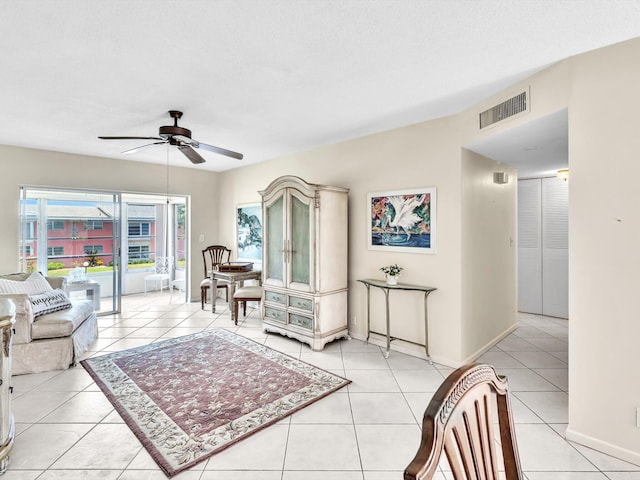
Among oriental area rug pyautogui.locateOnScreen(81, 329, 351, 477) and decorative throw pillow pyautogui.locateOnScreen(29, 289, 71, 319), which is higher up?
decorative throw pillow pyautogui.locateOnScreen(29, 289, 71, 319)

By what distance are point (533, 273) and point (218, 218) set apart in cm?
582

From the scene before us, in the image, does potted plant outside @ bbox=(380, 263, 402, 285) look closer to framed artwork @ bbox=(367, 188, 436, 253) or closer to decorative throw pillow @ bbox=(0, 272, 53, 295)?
framed artwork @ bbox=(367, 188, 436, 253)

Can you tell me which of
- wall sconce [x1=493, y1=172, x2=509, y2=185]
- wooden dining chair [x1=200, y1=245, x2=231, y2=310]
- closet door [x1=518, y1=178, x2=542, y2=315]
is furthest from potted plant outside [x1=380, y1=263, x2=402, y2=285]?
wooden dining chair [x1=200, y1=245, x2=231, y2=310]

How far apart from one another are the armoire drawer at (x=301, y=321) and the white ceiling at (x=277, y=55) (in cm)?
228

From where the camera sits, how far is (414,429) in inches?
89.1

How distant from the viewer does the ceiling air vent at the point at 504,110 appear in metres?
2.54

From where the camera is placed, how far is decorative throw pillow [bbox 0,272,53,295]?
348 centimetres

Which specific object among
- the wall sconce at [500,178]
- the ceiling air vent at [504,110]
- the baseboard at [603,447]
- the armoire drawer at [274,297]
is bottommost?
the baseboard at [603,447]

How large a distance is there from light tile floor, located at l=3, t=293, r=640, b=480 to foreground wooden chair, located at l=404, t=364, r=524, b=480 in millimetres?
1171

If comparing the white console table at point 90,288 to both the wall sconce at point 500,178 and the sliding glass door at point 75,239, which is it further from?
the wall sconce at point 500,178

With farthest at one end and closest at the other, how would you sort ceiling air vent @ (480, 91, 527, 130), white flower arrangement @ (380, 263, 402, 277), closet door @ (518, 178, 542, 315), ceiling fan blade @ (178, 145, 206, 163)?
closet door @ (518, 178, 542, 315) < white flower arrangement @ (380, 263, 402, 277) < ceiling fan blade @ (178, 145, 206, 163) < ceiling air vent @ (480, 91, 527, 130)

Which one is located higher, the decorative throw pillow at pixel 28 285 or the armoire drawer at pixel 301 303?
the decorative throw pillow at pixel 28 285

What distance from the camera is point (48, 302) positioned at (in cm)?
353

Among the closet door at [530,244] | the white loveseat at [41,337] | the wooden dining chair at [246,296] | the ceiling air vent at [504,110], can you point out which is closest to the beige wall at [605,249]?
the ceiling air vent at [504,110]
